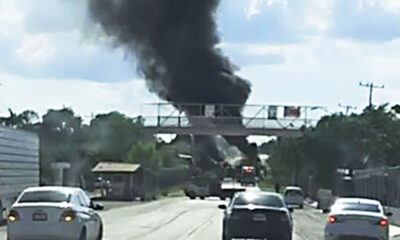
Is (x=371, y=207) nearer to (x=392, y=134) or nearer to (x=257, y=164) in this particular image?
(x=392, y=134)

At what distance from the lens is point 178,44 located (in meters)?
112

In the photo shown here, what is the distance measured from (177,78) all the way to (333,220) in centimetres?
8298

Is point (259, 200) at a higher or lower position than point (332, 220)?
higher

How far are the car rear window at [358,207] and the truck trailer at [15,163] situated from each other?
13.8 meters

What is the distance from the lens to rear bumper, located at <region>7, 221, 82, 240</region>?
2512 cm

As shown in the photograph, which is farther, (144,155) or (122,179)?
(144,155)

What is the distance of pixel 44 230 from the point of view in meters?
25.1

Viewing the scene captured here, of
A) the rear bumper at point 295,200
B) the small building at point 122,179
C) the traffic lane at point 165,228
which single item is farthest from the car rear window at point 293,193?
the traffic lane at point 165,228

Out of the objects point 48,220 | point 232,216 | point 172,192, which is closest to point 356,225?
point 232,216

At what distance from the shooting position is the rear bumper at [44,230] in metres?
25.1

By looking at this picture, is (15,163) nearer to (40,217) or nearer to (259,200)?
(259,200)

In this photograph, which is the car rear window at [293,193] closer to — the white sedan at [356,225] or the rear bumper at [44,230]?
the white sedan at [356,225]

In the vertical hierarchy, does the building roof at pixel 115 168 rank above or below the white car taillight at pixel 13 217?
below

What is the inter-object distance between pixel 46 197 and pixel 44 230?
47.3 inches
